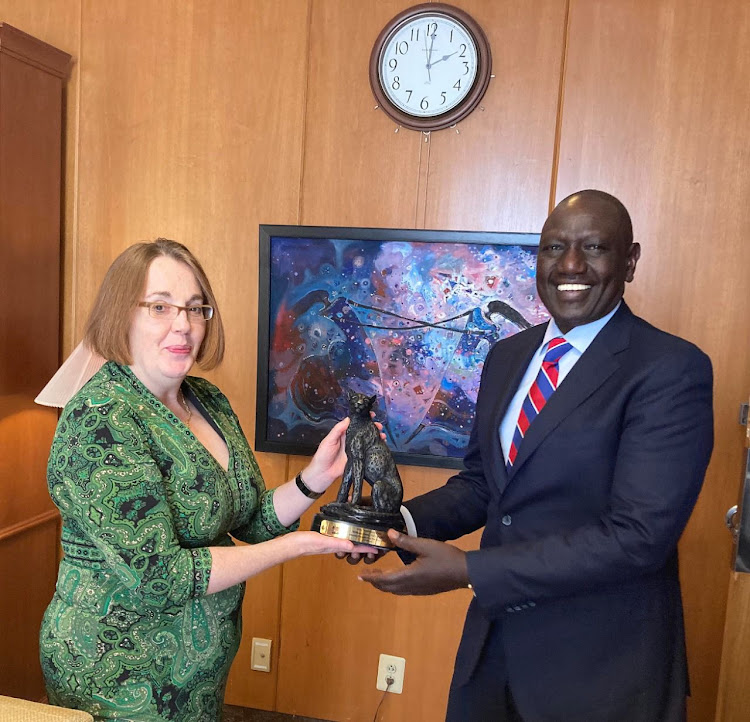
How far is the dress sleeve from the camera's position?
4.82ft

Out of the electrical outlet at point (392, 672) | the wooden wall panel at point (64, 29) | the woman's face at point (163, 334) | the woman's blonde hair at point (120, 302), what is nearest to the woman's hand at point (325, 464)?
the woman's face at point (163, 334)

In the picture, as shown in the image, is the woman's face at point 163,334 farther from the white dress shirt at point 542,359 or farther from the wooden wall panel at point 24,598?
the wooden wall panel at point 24,598

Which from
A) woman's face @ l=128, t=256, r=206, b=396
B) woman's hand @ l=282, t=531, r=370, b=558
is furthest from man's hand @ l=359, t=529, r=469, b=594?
woman's face @ l=128, t=256, r=206, b=396

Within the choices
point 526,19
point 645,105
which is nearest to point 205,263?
point 526,19

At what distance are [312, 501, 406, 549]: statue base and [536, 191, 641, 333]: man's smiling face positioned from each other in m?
0.62

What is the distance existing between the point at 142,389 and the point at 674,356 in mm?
1171

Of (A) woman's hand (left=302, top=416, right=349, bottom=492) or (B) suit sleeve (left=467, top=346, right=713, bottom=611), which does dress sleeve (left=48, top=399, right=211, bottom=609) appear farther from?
(B) suit sleeve (left=467, top=346, right=713, bottom=611)

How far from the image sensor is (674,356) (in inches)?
52.8

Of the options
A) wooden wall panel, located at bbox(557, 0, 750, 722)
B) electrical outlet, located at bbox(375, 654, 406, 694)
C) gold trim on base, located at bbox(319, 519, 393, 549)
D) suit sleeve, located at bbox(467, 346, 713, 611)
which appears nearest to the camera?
suit sleeve, located at bbox(467, 346, 713, 611)

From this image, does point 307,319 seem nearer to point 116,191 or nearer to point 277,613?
point 116,191

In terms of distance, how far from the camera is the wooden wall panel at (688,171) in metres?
2.50

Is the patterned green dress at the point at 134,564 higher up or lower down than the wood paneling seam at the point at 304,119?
lower down

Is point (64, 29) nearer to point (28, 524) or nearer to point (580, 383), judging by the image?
point (28, 524)

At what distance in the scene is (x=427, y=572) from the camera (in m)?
1.46
